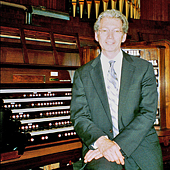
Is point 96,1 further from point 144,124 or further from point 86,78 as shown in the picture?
point 144,124

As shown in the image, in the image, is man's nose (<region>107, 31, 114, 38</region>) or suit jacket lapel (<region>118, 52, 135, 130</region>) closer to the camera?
suit jacket lapel (<region>118, 52, 135, 130</region>)

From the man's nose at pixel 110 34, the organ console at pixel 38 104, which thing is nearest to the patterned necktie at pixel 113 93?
the man's nose at pixel 110 34

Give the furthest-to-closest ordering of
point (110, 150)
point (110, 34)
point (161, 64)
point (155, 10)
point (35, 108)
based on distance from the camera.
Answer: point (155, 10) → point (161, 64) → point (35, 108) → point (110, 34) → point (110, 150)

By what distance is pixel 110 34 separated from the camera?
1.79m

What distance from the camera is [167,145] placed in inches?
118

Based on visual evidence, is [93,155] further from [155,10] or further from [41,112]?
[155,10]

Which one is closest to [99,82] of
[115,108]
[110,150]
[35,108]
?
[115,108]

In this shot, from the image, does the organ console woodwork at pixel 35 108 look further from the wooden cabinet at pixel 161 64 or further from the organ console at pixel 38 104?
the wooden cabinet at pixel 161 64

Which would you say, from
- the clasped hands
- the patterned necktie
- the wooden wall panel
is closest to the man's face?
the patterned necktie

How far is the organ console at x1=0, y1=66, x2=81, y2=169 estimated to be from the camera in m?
2.15

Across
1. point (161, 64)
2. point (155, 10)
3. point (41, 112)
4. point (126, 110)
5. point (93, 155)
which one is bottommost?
point (93, 155)

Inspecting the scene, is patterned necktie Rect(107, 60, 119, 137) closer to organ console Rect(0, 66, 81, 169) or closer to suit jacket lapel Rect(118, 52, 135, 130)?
suit jacket lapel Rect(118, 52, 135, 130)

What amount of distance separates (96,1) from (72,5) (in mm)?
414

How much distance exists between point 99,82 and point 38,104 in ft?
3.20
